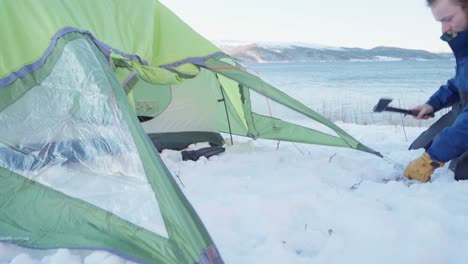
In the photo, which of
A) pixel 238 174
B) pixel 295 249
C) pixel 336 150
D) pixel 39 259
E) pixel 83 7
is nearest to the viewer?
pixel 39 259

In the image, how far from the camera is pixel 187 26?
3408 mm

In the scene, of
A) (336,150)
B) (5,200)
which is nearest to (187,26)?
(336,150)

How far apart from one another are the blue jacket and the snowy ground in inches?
8.7

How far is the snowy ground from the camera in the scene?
1.73 metres

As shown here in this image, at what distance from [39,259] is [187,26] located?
2259 millimetres

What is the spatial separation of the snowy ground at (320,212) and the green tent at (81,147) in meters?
0.14

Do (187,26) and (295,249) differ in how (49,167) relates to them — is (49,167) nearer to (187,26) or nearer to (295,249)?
(295,249)

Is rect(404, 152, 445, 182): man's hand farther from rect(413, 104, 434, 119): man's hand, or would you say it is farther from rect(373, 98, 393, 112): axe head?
rect(413, 104, 434, 119): man's hand

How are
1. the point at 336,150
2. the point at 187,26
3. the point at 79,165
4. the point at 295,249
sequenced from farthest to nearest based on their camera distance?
the point at 336,150 < the point at 187,26 < the point at 79,165 < the point at 295,249

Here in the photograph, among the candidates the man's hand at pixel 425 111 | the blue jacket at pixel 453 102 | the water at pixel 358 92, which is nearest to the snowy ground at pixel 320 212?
the blue jacket at pixel 453 102

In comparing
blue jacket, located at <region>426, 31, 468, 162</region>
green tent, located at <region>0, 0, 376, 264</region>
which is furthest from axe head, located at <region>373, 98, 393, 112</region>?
green tent, located at <region>0, 0, 376, 264</region>

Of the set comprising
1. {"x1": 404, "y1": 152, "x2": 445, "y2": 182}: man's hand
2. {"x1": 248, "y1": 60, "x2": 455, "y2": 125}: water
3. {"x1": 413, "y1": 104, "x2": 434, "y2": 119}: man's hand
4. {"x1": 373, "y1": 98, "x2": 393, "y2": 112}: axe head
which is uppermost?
{"x1": 373, "y1": 98, "x2": 393, "y2": 112}: axe head

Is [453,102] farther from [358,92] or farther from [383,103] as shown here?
[358,92]

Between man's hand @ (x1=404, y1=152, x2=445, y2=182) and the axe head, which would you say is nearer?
man's hand @ (x1=404, y1=152, x2=445, y2=182)
